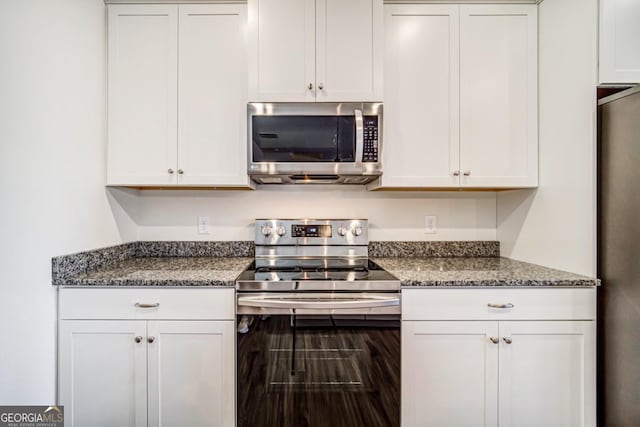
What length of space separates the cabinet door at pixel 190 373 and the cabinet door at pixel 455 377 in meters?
0.81

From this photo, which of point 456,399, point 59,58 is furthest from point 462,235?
point 59,58

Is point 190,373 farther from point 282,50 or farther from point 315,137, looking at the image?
point 282,50

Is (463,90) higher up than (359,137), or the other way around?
(463,90)

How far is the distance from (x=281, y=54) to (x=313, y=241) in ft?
3.52

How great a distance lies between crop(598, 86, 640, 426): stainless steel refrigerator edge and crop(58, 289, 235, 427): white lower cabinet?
5.34 ft

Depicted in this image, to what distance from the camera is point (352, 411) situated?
4.83ft

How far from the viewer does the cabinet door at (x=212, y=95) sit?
5.83ft

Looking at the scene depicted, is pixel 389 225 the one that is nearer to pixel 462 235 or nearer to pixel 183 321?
pixel 462 235

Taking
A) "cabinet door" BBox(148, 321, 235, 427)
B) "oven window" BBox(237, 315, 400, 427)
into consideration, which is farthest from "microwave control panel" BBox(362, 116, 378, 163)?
"cabinet door" BBox(148, 321, 235, 427)

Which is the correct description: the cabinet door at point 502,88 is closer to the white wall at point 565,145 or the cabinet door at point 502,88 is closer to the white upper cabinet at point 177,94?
the white wall at point 565,145

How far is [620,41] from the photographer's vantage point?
1.44 m

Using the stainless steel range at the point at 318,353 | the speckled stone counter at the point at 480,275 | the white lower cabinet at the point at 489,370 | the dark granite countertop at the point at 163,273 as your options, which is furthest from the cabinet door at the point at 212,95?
the white lower cabinet at the point at 489,370

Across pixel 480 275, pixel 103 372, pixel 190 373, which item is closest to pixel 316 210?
pixel 480 275

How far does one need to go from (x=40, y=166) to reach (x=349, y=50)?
4.97 ft
